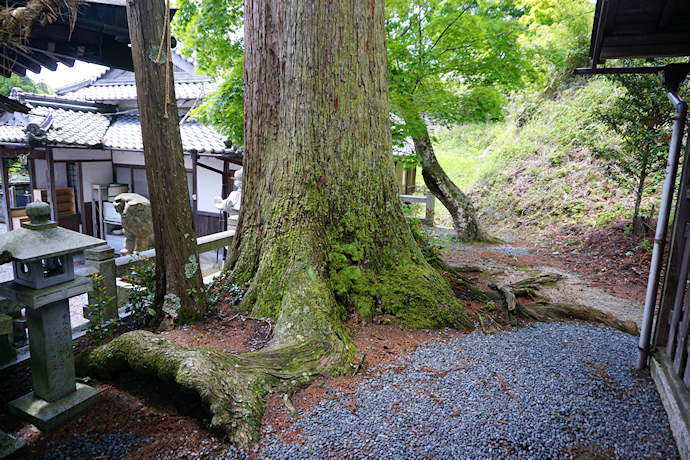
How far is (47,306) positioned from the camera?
257 centimetres

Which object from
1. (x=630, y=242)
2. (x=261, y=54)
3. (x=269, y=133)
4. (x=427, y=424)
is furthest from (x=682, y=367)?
(x=630, y=242)

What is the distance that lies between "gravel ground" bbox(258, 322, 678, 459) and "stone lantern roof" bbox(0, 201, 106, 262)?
1723mm

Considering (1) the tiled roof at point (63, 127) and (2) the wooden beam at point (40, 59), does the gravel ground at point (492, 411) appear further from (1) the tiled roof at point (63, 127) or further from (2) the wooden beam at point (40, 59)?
(1) the tiled roof at point (63, 127)

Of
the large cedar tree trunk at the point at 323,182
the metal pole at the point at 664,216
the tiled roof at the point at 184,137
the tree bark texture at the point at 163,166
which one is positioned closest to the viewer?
the metal pole at the point at 664,216

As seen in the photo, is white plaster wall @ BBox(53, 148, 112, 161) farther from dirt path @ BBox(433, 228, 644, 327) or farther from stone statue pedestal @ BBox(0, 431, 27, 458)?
stone statue pedestal @ BBox(0, 431, 27, 458)

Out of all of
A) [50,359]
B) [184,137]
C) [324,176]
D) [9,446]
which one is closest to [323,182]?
[324,176]

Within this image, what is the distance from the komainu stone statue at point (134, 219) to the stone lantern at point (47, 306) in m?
7.12

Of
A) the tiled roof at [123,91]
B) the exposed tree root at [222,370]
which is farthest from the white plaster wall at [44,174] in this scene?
the exposed tree root at [222,370]

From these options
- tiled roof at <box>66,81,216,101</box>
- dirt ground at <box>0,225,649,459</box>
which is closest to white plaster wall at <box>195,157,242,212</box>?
tiled roof at <box>66,81,216,101</box>

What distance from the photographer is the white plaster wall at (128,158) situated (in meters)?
12.3

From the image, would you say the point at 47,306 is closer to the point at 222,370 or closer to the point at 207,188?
the point at 222,370

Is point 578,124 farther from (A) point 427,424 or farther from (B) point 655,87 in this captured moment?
(A) point 427,424

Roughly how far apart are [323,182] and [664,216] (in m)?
2.89

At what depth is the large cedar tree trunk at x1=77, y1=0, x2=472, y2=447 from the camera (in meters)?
3.89
